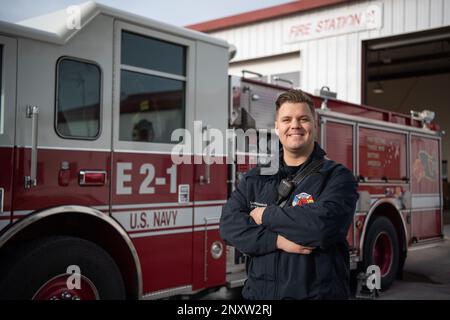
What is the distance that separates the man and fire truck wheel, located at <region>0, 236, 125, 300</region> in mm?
1509

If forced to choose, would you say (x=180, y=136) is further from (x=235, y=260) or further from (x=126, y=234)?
(x=235, y=260)

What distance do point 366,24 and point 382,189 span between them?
5.52 metres

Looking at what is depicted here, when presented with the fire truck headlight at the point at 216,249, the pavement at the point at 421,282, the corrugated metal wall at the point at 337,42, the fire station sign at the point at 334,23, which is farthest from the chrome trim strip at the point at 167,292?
the fire station sign at the point at 334,23

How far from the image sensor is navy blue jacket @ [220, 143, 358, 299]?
1.94 m

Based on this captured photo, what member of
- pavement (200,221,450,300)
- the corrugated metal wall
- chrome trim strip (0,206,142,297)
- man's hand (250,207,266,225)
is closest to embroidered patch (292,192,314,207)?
man's hand (250,207,266,225)

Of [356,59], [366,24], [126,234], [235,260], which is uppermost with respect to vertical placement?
[366,24]

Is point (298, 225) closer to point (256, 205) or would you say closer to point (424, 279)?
point (256, 205)

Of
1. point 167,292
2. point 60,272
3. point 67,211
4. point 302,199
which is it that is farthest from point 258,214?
point 167,292

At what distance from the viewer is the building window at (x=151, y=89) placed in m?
3.71

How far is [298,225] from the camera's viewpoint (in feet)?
6.46

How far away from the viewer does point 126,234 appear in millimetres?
3523

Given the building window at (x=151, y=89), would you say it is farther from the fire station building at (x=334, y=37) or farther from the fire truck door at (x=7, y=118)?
the fire station building at (x=334, y=37)

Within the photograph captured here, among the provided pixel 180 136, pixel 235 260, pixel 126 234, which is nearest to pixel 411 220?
pixel 235 260

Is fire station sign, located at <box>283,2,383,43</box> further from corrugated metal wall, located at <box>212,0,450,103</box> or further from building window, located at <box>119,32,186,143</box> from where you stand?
building window, located at <box>119,32,186,143</box>
